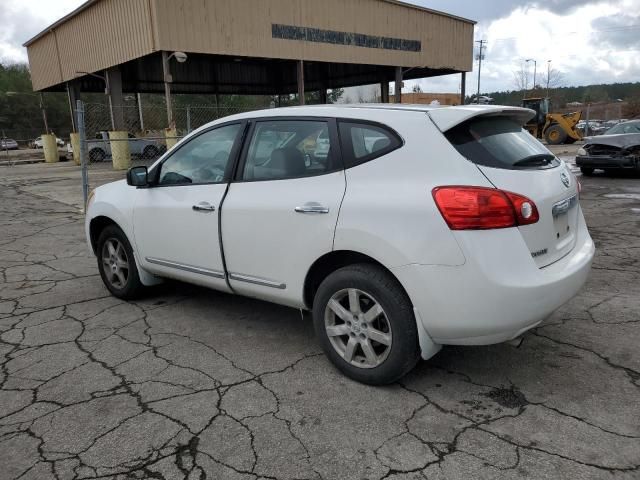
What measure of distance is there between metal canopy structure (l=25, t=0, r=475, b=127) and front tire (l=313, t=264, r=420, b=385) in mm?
16505

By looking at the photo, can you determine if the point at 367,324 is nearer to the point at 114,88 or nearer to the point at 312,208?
the point at 312,208

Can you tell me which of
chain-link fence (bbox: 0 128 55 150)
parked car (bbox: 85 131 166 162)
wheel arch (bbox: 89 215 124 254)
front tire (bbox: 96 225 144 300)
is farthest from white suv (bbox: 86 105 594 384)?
chain-link fence (bbox: 0 128 55 150)

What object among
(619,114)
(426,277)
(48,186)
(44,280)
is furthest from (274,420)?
(619,114)

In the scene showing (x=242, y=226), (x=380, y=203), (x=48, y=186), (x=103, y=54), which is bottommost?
(x=48, y=186)

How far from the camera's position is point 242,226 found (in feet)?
11.6

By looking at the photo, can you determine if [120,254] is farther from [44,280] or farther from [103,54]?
[103,54]

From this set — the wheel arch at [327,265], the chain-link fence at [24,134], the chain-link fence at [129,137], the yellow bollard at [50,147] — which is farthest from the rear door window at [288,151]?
the chain-link fence at [24,134]

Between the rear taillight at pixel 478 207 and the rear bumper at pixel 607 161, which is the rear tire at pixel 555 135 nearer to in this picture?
the rear bumper at pixel 607 161

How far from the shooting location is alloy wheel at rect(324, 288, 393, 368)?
9.79ft

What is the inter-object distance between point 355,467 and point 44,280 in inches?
184

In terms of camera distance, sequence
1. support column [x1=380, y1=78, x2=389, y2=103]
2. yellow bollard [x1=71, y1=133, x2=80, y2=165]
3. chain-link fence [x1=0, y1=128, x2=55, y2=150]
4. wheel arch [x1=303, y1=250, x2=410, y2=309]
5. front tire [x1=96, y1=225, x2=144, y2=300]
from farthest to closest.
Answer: chain-link fence [x1=0, y1=128, x2=55, y2=150] < support column [x1=380, y1=78, x2=389, y2=103] < yellow bollard [x1=71, y1=133, x2=80, y2=165] < front tire [x1=96, y1=225, x2=144, y2=300] < wheel arch [x1=303, y1=250, x2=410, y2=309]

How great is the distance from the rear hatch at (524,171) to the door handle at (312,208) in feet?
2.75

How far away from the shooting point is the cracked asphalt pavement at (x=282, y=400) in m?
2.42

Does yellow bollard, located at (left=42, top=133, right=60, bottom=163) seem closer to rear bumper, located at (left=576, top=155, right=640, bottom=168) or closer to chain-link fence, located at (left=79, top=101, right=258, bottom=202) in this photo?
chain-link fence, located at (left=79, top=101, right=258, bottom=202)
